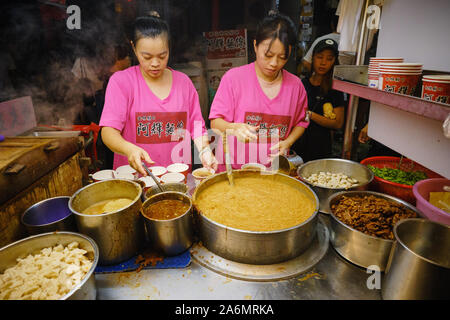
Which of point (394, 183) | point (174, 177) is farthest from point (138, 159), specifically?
point (394, 183)

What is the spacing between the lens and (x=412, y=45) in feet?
6.34

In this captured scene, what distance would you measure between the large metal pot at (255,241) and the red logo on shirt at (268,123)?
4.44 ft

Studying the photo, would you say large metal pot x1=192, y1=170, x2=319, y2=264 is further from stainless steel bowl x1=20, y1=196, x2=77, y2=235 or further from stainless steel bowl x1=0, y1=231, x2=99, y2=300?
stainless steel bowl x1=20, y1=196, x2=77, y2=235

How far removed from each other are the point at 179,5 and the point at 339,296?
525 cm

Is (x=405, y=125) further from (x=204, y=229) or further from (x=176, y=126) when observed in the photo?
(x=176, y=126)

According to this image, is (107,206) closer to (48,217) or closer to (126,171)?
(48,217)

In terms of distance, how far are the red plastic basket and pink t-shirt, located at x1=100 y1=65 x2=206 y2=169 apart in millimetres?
1632

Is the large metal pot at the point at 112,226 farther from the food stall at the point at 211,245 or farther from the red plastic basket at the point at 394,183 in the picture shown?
the red plastic basket at the point at 394,183

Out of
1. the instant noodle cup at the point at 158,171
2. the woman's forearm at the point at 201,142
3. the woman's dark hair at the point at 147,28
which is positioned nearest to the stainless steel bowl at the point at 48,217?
the instant noodle cup at the point at 158,171

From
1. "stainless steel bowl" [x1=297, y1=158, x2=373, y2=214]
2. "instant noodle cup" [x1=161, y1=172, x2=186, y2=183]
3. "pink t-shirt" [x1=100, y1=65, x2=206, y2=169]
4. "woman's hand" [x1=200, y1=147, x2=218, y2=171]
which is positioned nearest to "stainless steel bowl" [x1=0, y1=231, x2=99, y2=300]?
"instant noodle cup" [x1=161, y1=172, x2=186, y2=183]

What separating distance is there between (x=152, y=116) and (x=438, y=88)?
2210 millimetres

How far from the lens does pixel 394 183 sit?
1.86 metres
